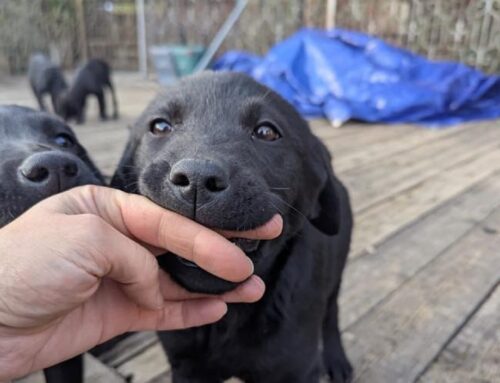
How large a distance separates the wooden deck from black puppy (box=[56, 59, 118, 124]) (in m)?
1.59

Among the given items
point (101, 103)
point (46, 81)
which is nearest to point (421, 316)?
point (101, 103)

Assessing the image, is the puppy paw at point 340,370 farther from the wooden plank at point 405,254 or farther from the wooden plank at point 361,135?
the wooden plank at point 361,135

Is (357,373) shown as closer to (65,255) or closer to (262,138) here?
(262,138)

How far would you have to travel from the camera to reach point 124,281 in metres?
1.15

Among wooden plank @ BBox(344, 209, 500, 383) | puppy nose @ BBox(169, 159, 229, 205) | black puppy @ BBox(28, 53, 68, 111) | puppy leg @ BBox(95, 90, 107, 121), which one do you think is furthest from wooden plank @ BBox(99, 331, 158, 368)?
black puppy @ BBox(28, 53, 68, 111)

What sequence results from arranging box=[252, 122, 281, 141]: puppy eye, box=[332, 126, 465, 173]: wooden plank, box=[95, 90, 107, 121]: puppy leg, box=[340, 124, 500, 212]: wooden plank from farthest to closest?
box=[95, 90, 107, 121]: puppy leg → box=[332, 126, 465, 173]: wooden plank → box=[340, 124, 500, 212]: wooden plank → box=[252, 122, 281, 141]: puppy eye

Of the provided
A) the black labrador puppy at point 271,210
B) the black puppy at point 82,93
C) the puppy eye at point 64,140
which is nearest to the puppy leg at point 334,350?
the black labrador puppy at point 271,210

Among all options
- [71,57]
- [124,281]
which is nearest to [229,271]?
[124,281]

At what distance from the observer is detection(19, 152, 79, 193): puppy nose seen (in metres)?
1.47

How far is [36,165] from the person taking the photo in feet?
4.80

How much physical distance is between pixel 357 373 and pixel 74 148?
1.44m

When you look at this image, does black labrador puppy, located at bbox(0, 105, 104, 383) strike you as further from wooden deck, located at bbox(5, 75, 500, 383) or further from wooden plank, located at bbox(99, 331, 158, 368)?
wooden deck, located at bbox(5, 75, 500, 383)

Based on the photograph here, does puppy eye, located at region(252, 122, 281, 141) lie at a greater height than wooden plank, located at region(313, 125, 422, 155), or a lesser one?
greater

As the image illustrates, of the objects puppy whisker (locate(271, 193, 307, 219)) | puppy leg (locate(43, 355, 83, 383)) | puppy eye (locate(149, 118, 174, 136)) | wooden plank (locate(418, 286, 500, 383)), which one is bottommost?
wooden plank (locate(418, 286, 500, 383))
